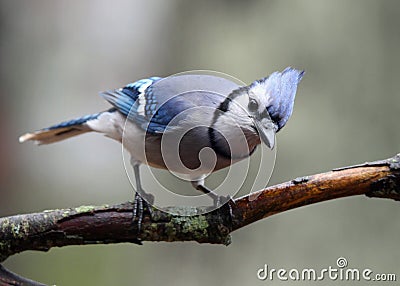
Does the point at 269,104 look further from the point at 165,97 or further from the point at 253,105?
the point at 165,97

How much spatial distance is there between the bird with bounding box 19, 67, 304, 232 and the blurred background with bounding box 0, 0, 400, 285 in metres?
1.07

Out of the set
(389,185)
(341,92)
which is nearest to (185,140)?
(389,185)

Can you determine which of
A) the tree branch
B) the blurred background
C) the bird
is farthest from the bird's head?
the blurred background

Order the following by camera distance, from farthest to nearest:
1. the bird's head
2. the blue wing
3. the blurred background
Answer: the blurred background
the blue wing
the bird's head

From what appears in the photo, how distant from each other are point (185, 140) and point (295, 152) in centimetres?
131

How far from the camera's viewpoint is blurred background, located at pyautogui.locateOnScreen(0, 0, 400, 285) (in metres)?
2.54

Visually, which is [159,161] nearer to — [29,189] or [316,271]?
[316,271]

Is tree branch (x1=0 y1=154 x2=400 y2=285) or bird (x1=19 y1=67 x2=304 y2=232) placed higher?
bird (x1=19 y1=67 x2=304 y2=232)

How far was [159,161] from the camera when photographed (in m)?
1.43

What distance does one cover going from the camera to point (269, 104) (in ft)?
4.02

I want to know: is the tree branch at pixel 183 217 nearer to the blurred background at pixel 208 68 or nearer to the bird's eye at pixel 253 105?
the bird's eye at pixel 253 105

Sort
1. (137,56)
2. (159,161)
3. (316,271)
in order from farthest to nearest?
(137,56)
(316,271)
(159,161)

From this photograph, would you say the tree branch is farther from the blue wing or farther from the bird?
the blue wing

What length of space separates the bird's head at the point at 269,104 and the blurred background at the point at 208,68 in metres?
1.28
